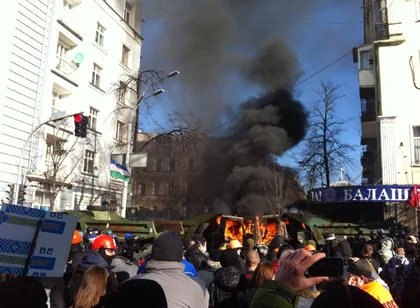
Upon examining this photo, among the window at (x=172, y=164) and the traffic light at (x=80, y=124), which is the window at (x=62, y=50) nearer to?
the traffic light at (x=80, y=124)

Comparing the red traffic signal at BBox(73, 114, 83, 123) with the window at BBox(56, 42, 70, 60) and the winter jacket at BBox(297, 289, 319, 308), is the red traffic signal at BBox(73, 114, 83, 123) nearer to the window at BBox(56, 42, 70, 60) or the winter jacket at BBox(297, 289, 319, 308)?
the window at BBox(56, 42, 70, 60)

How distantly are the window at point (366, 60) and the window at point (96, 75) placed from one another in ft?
56.0

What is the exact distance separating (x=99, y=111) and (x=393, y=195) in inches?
760

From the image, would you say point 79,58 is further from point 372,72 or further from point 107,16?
point 372,72

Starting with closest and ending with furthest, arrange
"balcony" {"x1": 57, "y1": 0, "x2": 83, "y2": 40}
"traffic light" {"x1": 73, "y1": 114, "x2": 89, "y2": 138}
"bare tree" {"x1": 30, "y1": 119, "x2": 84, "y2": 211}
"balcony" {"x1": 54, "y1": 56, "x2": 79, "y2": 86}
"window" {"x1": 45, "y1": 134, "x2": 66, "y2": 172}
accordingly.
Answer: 1. "traffic light" {"x1": 73, "y1": 114, "x2": 89, "y2": 138}
2. "bare tree" {"x1": 30, "y1": 119, "x2": 84, "y2": 211}
3. "window" {"x1": 45, "y1": 134, "x2": 66, "y2": 172}
4. "balcony" {"x1": 54, "y1": 56, "x2": 79, "y2": 86}
5. "balcony" {"x1": 57, "y1": 0, "x2": 83, "y2": 40}

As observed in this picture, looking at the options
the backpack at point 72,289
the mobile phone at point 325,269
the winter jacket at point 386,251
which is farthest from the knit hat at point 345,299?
the winter jacket at point 386,251

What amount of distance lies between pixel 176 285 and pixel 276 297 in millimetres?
1369

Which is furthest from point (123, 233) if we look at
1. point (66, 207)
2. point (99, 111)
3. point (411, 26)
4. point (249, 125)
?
point (411, 26)

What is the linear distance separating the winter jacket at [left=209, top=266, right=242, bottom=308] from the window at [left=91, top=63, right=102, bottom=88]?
80.7ft

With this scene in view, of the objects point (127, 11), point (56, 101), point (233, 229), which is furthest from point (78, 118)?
point (127, 11)

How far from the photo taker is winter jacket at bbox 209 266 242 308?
4.82 m

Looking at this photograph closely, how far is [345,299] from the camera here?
1414 mm

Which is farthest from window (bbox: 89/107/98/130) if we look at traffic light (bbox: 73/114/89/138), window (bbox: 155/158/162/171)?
window (bbox: 155/158/162/171)

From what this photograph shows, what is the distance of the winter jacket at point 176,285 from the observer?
2936 mm
